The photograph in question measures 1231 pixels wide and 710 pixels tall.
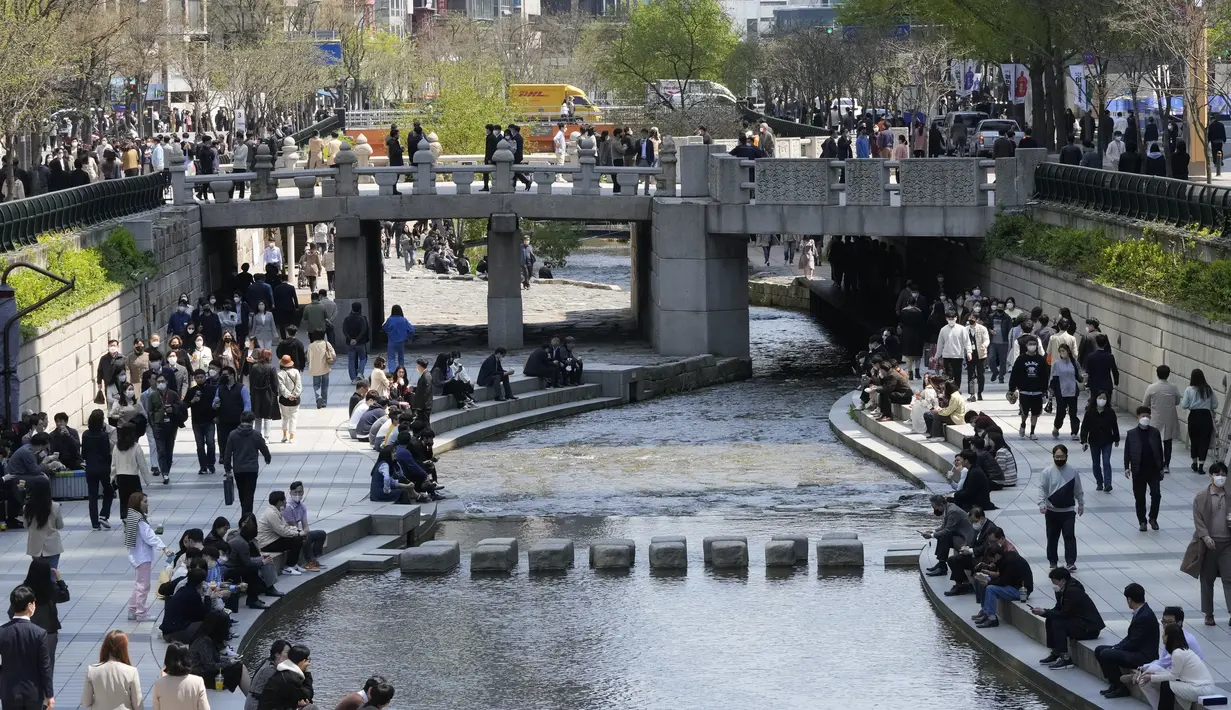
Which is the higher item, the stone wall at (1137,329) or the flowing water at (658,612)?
the stone wall at (1137,329)

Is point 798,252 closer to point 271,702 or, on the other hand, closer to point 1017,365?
point 1017,365

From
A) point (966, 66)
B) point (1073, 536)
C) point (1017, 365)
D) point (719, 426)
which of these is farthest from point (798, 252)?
point (1073, 536)

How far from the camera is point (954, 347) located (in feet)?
96.7

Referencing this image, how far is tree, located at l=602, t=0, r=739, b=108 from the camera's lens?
93938 mm

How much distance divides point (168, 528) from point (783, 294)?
33736mm

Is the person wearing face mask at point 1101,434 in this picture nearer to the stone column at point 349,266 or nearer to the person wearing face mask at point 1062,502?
the person wearing face mask at point 1062,502

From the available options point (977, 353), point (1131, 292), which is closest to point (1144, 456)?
point (1131, 292)

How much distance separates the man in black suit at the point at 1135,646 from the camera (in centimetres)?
1511

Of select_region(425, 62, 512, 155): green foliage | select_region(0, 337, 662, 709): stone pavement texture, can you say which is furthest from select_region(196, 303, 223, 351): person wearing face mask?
select_region(425, 62, 512, 155): green foliage

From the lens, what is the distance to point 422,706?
643 inches

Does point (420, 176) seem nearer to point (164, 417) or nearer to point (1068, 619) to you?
point (164, 417)

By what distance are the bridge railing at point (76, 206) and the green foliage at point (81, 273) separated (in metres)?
0.36

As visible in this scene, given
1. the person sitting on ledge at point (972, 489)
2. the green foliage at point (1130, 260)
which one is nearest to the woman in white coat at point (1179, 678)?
the person sitting on ledge at point (972, 489)

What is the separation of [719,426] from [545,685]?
1597cm
